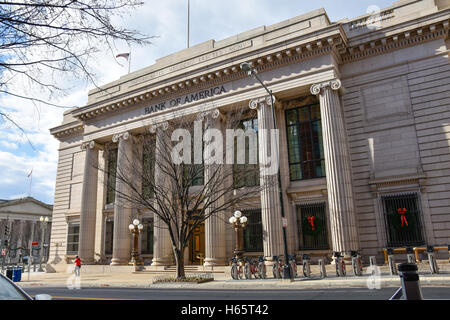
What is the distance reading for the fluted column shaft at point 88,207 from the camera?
2977 centimetres

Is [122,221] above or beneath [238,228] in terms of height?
above

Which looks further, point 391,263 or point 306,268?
point 306,268

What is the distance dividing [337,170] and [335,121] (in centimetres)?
307

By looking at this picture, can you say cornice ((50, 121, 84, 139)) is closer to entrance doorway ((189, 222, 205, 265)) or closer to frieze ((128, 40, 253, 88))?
frieze ((128, 40, 253, 88))

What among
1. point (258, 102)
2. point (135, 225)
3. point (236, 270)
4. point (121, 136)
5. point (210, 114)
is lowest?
point (236, 270)

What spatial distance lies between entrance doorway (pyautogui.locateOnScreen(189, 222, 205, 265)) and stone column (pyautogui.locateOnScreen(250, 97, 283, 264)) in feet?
22.5

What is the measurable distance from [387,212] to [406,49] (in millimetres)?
10089

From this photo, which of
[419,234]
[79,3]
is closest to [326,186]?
[419,234]

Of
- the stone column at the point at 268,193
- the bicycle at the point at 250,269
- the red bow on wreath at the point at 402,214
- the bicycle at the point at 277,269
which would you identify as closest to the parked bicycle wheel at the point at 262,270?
the bicycle at the point at 250,269

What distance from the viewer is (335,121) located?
21219 mm

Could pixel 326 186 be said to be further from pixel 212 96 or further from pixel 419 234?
pixel 212 96

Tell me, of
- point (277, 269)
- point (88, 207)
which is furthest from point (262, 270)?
point (88, 207)

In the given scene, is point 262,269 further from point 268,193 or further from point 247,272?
point 268,193

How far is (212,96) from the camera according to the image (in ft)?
83.7
